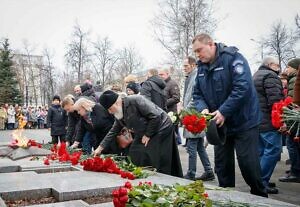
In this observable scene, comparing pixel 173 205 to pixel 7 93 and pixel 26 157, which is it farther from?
pixel 7 93

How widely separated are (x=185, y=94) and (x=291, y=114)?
13.7 feet

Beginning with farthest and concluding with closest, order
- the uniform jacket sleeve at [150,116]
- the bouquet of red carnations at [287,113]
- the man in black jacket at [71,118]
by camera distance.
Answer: the man in black jacket at [71,118]
the uniform jacket sleeve at [150,116]
the bouquet of red carnations at [287,113]

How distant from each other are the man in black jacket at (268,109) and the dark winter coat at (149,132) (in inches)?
55.0

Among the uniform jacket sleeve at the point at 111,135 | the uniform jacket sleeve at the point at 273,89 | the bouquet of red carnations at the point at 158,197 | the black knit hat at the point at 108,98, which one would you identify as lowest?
the bouquet of red carnations at the point at 158,197

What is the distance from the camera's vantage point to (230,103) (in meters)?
3.89

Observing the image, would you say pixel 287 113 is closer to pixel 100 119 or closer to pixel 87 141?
pixel 100 119

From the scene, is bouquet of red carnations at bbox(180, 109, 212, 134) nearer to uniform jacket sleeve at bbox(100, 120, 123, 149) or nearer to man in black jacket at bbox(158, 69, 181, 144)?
uniform jacket sleeve at bbox(100, 120, 123, 149)

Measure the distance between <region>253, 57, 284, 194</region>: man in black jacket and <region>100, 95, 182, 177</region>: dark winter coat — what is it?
1.40m

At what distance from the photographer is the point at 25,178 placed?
4.27m

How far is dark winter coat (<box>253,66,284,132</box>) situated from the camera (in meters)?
5.63

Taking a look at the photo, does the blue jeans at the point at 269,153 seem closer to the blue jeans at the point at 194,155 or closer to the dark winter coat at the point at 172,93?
the blue jeans at the point at 194,155

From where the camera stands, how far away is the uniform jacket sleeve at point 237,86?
3.90m

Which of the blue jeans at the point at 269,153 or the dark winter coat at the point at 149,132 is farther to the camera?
the blue jeans at the point at 269,153

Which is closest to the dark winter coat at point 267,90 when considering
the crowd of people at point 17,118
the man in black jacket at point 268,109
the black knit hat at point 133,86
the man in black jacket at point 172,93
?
the man in black jacket at point 268,109
